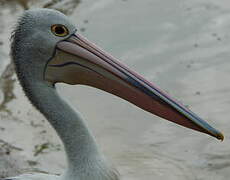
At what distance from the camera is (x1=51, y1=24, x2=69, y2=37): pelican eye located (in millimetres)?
4224

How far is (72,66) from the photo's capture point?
4352mm

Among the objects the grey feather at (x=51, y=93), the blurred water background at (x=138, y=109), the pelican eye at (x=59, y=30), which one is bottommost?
the blurred water background at (x=138, y=109)

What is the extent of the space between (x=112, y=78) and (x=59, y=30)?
0.44 metres

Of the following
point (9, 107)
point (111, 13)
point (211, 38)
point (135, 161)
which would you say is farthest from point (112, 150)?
point (111, 13)

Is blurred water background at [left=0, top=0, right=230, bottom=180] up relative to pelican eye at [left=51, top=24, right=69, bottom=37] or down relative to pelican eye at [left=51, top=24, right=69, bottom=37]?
down

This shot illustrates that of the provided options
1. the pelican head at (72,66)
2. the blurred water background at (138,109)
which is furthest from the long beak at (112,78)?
the blurred water background at (138,109)

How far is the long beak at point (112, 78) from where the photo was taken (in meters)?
4.20

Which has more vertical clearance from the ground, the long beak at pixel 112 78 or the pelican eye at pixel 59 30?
the pelican eye at pixel 59 30

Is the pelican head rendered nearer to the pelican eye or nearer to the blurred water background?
the pelican eye

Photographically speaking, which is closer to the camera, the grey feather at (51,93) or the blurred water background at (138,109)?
the grey feather at (51,93)

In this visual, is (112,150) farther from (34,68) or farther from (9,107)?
(34,68)

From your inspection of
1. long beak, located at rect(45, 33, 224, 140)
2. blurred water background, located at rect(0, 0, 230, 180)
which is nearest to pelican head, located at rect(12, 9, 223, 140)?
long beak, located at rect(45, 33, 224, 140)

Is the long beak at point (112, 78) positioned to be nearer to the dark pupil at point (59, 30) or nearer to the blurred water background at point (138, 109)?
the dark pupil at point (59, 30)

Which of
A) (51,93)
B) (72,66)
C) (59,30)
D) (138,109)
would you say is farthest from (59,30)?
(138,109)
